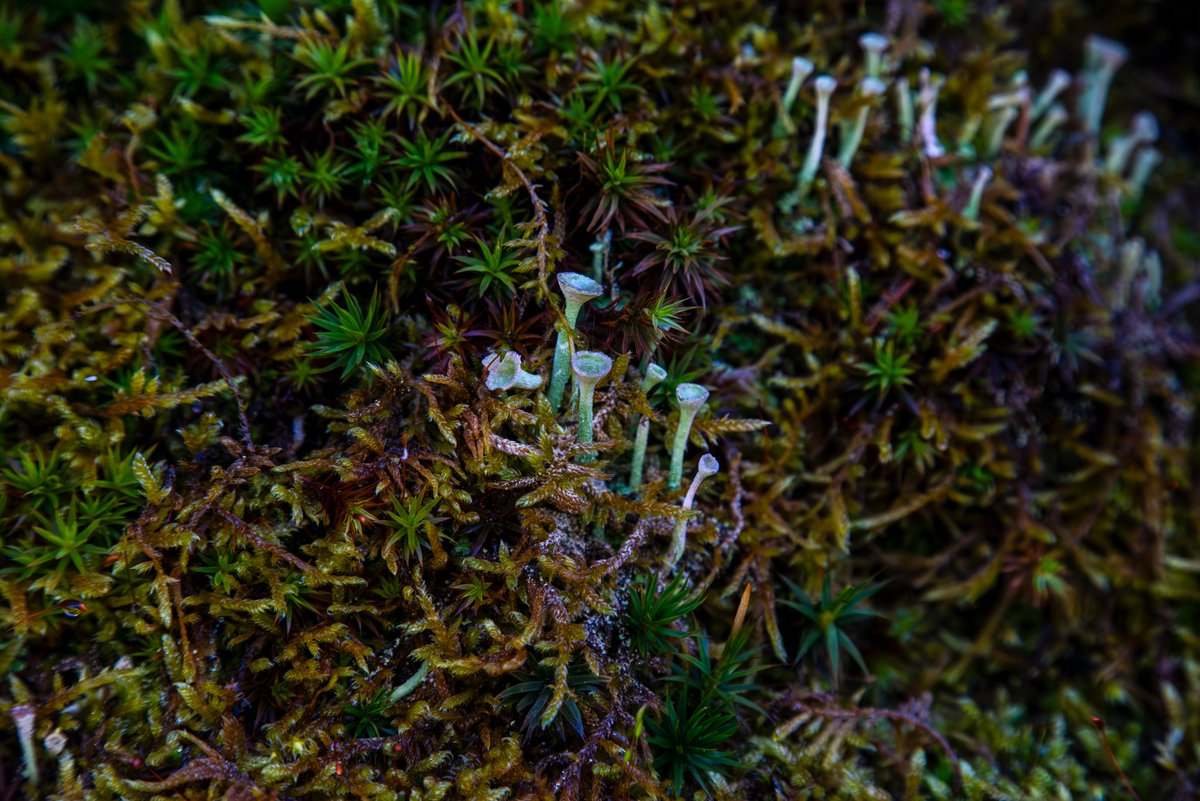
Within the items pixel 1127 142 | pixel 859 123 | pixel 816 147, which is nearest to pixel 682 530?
pixel 816 147

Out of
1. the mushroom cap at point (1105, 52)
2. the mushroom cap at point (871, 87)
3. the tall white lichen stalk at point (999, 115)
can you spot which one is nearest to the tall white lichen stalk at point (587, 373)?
the mushroom cap at point (871, 87)

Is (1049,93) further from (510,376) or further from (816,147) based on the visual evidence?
(510,376)

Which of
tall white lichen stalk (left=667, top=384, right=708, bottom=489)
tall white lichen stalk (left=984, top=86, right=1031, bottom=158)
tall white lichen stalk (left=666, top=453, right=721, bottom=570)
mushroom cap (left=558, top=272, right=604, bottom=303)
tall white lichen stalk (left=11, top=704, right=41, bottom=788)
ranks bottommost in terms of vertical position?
tall white lichen stalk (left=11, top=704, right=41, bottom=788)

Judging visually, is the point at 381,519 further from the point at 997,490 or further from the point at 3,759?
the point at 997,490

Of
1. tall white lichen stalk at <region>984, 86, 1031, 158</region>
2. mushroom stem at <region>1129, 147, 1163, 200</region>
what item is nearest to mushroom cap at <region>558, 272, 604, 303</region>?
tall white lichen stalk at <region>984, 86, 1031, 158</region>

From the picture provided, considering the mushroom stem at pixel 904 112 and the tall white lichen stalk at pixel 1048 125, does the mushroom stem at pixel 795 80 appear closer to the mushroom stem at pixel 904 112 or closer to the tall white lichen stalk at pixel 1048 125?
the mushroom stem at pixel 904 112

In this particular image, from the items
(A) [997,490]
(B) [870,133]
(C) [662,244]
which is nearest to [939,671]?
(A) [997,490]

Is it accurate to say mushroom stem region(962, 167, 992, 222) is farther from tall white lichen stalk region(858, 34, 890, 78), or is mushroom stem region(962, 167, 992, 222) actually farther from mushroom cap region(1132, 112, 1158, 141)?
mushroom cap region(1132, 112, 1158, 141)
